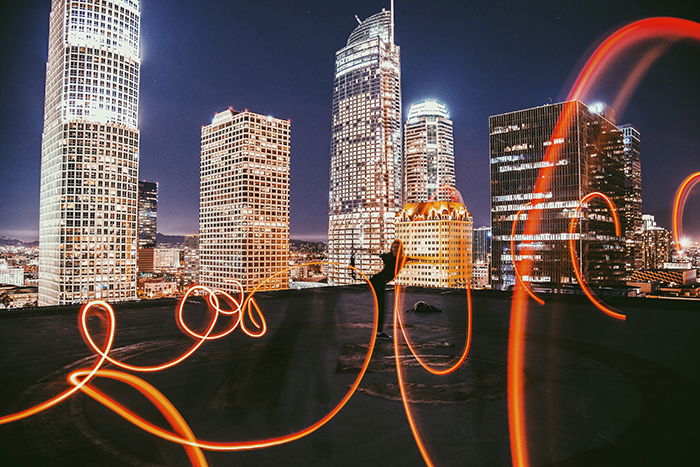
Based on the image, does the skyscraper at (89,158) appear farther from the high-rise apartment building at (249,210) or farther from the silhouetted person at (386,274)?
the silhouetted person at (386,274)

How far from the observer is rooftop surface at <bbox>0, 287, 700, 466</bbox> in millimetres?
7613

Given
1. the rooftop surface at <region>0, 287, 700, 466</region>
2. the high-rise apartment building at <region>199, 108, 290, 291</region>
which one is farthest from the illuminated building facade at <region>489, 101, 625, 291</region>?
the rooftop surface at <region>0, 287, 700, 466</region>

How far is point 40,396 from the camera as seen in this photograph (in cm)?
1034

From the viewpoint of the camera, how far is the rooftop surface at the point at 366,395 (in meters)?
Result: 7.61

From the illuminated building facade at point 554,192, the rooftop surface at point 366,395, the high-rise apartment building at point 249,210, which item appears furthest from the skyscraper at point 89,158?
the illuminated building facade at point 554,192

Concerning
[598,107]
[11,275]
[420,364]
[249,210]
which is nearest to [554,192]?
[598,107]

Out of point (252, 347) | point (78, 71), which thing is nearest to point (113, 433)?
point (252, 347)

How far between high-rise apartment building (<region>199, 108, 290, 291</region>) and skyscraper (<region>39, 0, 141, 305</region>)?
5053 centimetres

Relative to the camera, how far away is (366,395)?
10680 millimetres

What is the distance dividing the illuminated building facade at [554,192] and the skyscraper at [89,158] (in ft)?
428

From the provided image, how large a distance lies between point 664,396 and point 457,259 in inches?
7483

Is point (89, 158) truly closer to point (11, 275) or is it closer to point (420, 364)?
point (11, 275)

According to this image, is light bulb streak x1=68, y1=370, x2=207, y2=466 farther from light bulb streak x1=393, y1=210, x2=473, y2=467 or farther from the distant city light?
the distant city light

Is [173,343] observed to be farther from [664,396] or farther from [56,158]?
[56,158]
